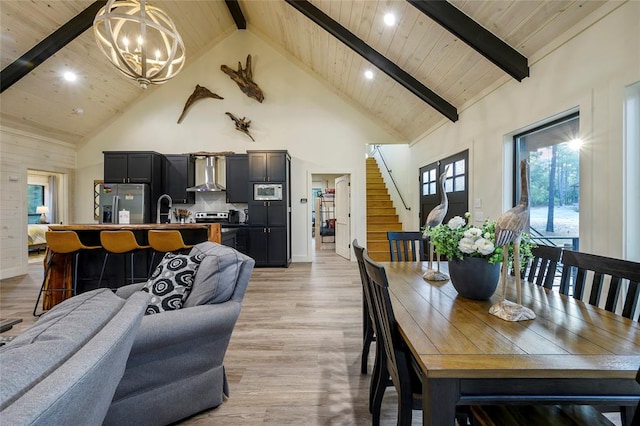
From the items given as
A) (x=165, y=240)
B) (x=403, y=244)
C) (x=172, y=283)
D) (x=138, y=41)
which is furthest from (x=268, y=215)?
(x=172, y=283)

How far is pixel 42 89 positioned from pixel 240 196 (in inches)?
148

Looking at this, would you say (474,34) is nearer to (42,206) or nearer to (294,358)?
(294,358)

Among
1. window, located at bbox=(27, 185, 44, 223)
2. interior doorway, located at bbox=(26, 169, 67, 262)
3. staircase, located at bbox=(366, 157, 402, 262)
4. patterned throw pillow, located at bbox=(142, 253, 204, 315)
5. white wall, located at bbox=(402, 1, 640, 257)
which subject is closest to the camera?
patterned throw pillow, located at bbox=(142, 253, 204, 315)

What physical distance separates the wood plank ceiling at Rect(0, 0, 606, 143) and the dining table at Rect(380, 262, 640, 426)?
2453 mm

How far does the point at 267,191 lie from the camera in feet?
19.5

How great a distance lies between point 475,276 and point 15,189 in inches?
297

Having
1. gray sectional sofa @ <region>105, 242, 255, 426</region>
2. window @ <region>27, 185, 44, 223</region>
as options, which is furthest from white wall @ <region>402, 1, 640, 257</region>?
window @ <region>27, 185, 44, 223</region>

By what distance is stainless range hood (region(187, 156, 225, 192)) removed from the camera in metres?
5.78

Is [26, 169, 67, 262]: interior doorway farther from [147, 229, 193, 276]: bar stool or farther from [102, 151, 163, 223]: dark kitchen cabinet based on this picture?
[147, 229, 193, 276]: bar stool

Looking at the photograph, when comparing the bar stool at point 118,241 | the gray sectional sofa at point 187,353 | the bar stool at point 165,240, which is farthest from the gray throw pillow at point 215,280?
the bar stool at point 118,241

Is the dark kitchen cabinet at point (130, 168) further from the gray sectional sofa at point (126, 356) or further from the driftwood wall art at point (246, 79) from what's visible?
the gray sectional sofa at point (126, 356)

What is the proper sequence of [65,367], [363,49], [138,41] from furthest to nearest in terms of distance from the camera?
[363,49] < [138,41] < [65,367]

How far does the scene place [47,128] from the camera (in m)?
5.67

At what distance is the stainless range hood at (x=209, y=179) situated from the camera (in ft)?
19.0
